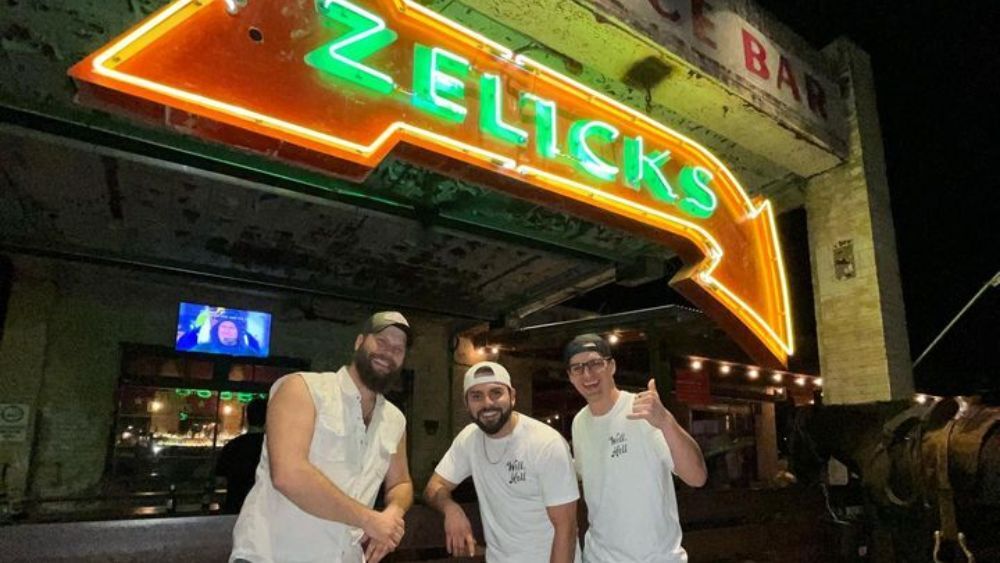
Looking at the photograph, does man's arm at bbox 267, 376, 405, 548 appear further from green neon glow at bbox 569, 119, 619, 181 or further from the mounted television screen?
the mounted television screen

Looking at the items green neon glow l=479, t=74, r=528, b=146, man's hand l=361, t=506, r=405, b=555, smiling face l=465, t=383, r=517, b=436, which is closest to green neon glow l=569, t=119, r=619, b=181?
green neon glow l=479, t=74, r=528, b=146

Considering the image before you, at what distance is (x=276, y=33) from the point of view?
3568 millimetres

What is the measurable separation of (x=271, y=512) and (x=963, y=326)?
62.5 feet

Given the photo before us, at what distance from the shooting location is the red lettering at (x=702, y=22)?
6270mm

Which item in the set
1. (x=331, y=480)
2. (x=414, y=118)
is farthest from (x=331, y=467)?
(x=414, y=118)

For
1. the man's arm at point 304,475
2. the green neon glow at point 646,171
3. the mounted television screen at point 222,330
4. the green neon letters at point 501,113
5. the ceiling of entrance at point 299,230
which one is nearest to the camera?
the man's arm at point 304,475

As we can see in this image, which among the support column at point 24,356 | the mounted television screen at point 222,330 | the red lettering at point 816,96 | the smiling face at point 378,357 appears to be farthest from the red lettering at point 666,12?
the support column at point 24,356

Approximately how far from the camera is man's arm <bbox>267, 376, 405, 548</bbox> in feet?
8.38

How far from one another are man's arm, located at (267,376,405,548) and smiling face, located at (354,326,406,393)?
353mm

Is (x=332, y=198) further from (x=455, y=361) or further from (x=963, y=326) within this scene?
(x=963, y=326)

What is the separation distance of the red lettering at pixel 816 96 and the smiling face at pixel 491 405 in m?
6.10

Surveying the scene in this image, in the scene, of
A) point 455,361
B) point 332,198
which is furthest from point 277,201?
point 455,361

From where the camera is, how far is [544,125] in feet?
15.1

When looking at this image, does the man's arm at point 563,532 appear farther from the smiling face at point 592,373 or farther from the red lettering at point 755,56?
the red lettering at point 755,56
